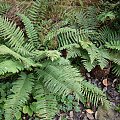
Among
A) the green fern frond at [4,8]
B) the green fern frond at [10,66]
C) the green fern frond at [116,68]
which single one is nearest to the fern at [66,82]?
the green fern frond at [10,66]

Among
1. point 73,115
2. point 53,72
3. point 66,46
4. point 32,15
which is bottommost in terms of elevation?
point 73,115

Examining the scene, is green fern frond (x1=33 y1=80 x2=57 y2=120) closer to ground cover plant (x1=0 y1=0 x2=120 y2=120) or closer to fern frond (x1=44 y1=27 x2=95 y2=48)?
ground cover plant (x1=0 y1=0 x2=120 y2=120)

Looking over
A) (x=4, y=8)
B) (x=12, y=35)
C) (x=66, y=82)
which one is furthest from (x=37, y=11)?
(x=66, y=82)

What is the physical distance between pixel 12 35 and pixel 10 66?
85 cm

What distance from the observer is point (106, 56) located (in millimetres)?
5254

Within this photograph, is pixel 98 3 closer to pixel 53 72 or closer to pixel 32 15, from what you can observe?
pixel 32 15

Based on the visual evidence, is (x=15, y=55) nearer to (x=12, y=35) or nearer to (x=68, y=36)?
(x=12, y=35)

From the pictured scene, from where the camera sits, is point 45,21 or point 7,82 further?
point 45,21

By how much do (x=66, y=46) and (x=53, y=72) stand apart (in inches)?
23.0

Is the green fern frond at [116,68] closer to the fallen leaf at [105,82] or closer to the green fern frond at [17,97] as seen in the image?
the fallen leaf at [105,82]

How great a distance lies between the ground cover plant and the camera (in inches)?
188

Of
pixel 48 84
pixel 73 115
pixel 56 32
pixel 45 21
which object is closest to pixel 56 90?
pixel 48 84

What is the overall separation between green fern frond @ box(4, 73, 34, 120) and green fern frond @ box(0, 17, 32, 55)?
60cm

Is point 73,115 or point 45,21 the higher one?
point 45,21
